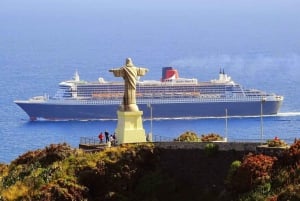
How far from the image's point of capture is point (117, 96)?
129375 millimetres

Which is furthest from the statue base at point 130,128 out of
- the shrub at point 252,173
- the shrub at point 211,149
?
the shrub at point 252,173

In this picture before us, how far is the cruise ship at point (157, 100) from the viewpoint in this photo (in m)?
126

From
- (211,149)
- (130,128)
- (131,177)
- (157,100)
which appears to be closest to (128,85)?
(130,128)

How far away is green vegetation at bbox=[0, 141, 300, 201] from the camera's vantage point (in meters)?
31.9

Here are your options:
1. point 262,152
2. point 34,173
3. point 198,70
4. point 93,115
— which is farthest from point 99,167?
point 198,70

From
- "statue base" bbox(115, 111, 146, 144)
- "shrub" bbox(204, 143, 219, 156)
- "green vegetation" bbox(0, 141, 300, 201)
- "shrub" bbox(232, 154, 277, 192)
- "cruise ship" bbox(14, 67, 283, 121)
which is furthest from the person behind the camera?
"cruise ship" bbox(14, 67, 283, 121)

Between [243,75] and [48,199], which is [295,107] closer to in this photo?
[243,75]

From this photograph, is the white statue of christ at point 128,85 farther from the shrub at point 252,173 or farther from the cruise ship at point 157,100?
the cruise ship at point 157,100

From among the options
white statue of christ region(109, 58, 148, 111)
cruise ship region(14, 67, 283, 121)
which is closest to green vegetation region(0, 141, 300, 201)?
white statue of christ region(109, 58, 148, 111)

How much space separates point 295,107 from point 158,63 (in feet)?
194

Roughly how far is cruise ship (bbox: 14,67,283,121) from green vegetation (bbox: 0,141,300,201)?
289 feet

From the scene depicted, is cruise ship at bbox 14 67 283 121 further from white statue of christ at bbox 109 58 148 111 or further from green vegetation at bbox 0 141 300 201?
green vegetation at bbox 0 141 300 201

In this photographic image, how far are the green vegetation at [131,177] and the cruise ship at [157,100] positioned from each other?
8804cm

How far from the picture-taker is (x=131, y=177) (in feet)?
114
